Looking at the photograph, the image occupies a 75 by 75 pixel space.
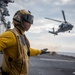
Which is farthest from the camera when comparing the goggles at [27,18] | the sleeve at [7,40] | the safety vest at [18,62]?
the goggles at [27,18]

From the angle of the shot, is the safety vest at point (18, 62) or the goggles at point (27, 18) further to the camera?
the goggles at point (27, 18)

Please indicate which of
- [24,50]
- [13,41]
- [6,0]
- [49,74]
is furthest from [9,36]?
[6,0]

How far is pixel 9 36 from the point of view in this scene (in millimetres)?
4516

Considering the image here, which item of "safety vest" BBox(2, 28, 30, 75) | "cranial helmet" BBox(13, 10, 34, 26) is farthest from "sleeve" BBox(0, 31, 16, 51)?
"cranial helmet" BBox(13, 10, 34, 26)

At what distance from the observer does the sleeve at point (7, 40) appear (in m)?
4.40

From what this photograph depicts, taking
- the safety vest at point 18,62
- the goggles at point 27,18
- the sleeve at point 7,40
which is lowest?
the safety vest at point 18,62

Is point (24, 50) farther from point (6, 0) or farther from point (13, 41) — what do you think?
point (6, 0)

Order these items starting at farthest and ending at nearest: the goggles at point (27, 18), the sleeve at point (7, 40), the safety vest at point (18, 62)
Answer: the goggles at point (27, 18) < the safety vest at point (18, 62) < the sleeve at point (7, 40)

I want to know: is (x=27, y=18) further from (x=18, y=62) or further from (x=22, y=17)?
(x=18, y=62)

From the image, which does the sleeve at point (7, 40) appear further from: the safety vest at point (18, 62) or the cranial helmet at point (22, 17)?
the cranial helmet at point (22, 17)

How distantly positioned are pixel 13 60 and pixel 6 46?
33 centimetres

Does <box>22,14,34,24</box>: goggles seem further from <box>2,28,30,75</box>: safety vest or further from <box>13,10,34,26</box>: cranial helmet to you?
<box>2,28,30,75</box>: safety vest

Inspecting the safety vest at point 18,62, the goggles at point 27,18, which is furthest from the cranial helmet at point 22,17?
the safety vest at point 18,62

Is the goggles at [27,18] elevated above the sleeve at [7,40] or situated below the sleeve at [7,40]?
above
